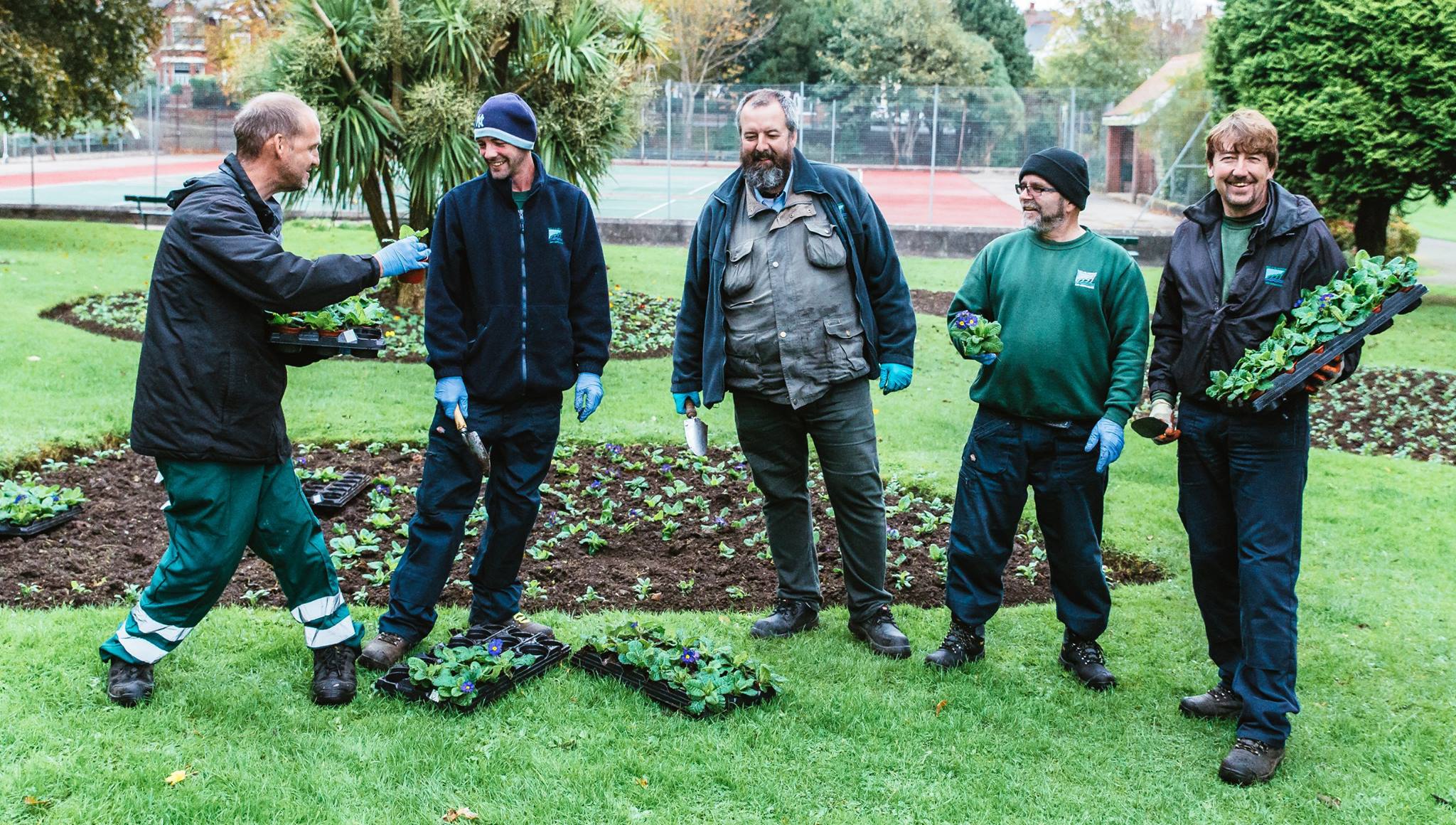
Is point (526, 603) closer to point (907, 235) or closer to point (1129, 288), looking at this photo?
point (1129, 288)

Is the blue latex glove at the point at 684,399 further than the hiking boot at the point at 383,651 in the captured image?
Yes

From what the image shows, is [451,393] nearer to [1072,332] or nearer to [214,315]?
[214,315]

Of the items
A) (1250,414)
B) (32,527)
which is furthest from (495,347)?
(32,527)

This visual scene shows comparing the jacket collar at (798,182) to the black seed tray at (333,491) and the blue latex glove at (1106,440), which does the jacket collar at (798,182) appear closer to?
the blue latex glove at (1106,440)

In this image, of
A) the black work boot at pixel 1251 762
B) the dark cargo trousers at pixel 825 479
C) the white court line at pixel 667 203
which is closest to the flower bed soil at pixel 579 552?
the dark cargo trousers at pixel 825 479

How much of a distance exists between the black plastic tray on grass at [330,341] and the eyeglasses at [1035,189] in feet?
7.98

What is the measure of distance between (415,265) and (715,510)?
3.10 meters

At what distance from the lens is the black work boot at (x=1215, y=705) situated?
4.49 meters

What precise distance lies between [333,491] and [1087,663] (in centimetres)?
419

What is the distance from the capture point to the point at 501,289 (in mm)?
4777

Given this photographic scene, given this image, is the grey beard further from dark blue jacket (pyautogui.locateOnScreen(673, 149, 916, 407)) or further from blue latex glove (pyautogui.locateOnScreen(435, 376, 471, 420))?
blue latex glove (pyautogui.locateOnScreen(435, 376, 471, 420))

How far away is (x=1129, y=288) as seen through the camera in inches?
180

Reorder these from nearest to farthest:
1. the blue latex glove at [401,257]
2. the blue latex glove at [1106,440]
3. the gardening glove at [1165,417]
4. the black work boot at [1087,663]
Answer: the blue latex glove at [401,257] < the gardening glove at [1165,417] < the blue latex glove at [1106,440] < the black work boot at [1087,663]

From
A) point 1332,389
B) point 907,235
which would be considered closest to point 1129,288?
point 1332,389
